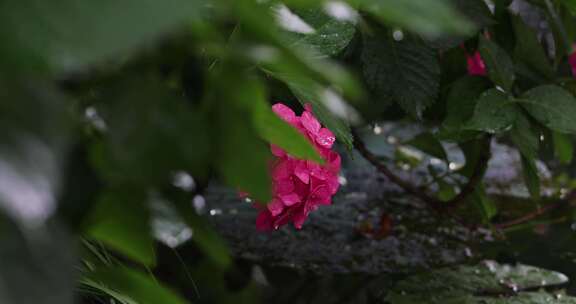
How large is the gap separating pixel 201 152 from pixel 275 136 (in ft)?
0.21

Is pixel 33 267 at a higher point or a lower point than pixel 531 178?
higher

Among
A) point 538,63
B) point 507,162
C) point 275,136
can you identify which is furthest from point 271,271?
point 275,136

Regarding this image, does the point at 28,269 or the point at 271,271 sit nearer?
the point at 28,269

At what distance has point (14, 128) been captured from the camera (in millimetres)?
205

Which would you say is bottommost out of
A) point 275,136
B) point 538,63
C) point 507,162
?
point 507,162

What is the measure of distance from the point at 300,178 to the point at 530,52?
487mm

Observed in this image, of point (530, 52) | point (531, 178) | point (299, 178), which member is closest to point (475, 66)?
point (530, 52)

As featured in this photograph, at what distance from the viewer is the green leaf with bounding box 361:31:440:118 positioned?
90cm

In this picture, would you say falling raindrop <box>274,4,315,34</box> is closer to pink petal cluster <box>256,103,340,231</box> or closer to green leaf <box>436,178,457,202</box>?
pink petal cluster <box>256,103,340,231</box>

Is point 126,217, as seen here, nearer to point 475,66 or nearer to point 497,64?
point 497,64

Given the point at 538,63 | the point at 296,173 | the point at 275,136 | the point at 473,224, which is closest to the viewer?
the point at 275,136

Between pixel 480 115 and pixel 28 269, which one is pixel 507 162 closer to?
pixel 480 115

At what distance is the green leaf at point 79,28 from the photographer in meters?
0.19

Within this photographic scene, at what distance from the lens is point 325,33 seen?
2.20 feet
